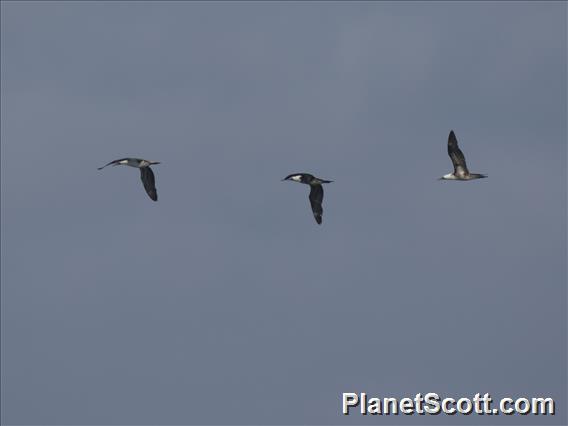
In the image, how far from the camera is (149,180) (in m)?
75.3

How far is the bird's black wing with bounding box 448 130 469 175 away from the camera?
72562mm

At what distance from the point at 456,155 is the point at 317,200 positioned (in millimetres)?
9801

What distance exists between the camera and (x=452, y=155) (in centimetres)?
7331

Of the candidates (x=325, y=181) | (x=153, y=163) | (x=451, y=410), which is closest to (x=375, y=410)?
(x=451, y=410)

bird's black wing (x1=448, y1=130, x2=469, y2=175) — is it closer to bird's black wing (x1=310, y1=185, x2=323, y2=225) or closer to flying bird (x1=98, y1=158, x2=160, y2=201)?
bird's black wing (x1=310, y1=185, x2=323, y2=225)

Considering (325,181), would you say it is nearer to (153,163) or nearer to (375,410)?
(153,163)

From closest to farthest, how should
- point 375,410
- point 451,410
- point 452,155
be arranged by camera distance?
point 451,410
point 375,410
point 452,155

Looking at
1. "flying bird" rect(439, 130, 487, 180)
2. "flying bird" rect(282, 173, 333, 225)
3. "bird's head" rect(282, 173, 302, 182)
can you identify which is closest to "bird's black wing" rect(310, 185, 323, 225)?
"flying bird" rect(282, 173, 333, 225)

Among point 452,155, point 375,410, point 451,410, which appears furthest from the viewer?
point 452,155

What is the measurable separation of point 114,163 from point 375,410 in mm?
23485

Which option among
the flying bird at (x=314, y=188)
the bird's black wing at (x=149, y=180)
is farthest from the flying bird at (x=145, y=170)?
the flying bird at (x=314, y=188)

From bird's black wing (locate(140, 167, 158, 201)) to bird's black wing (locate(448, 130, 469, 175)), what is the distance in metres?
19.1

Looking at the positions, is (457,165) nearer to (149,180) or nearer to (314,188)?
(314,188)

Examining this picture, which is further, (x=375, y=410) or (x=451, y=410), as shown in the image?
(x=375, y=410)
